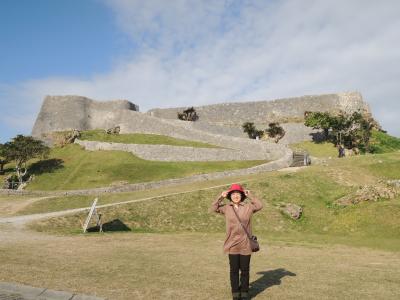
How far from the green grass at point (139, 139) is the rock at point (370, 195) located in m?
32.0

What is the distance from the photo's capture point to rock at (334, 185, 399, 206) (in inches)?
1084

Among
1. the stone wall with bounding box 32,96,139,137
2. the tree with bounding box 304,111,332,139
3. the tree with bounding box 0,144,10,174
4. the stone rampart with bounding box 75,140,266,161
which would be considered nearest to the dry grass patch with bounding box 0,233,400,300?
the stone rampart with bounding box 75,140,266,161

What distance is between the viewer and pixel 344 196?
29766 millimetres

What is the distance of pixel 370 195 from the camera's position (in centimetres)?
2752

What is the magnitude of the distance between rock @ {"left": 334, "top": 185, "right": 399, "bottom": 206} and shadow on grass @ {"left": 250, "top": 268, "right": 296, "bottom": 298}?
58.6ft

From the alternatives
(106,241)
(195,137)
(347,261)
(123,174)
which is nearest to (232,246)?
(347,261)

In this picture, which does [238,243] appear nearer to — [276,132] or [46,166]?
[46,166]

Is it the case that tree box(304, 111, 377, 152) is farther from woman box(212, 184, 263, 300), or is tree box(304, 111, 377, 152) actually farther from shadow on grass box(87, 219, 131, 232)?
woman box(212, 184, 263, 300)

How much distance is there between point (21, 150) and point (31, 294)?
49.3m

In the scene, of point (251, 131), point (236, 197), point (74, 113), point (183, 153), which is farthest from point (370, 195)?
point (74, 113)

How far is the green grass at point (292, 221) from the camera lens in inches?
891

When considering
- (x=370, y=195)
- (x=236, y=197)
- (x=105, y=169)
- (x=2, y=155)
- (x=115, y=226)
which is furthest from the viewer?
(x=2, y=155)

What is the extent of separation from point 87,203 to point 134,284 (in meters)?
25.0

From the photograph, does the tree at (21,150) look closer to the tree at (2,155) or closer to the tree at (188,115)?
the tree at (2,155)
